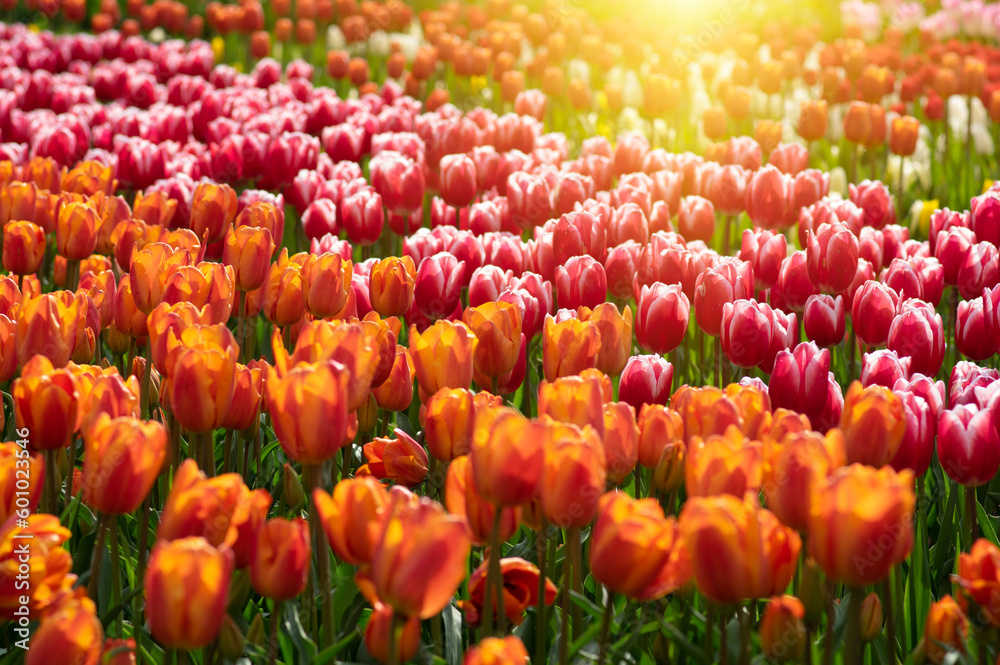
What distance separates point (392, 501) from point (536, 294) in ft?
4.56

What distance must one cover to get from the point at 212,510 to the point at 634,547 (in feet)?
2.22

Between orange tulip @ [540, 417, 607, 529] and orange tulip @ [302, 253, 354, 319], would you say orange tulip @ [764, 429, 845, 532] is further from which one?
orange tulip @ [302, 253, 354, 319]

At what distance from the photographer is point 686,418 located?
6.48 feet

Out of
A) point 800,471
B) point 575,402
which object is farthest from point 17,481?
point 800,471

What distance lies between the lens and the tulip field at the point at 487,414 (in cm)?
153

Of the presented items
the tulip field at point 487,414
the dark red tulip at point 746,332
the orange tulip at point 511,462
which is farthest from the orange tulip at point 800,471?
the dark red tulip at point 746,332

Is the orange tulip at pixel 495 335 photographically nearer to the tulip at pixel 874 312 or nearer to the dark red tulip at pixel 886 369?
the dark red tulip at pixel 886 369

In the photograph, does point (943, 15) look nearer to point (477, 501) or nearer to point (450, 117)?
point (450, 117)

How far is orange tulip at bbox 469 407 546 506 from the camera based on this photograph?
5.00ft

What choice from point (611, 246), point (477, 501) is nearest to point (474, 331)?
point (477, 501)

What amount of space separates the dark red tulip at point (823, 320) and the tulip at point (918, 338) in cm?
32

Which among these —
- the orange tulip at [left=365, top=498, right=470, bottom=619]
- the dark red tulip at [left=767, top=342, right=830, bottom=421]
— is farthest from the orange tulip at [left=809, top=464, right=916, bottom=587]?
the dark red tulip at [left=767, top=342, right=830, bottom=421]

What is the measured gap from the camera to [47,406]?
1.91 m

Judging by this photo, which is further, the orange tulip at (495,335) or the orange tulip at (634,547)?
the orange tulip at (495,335)
